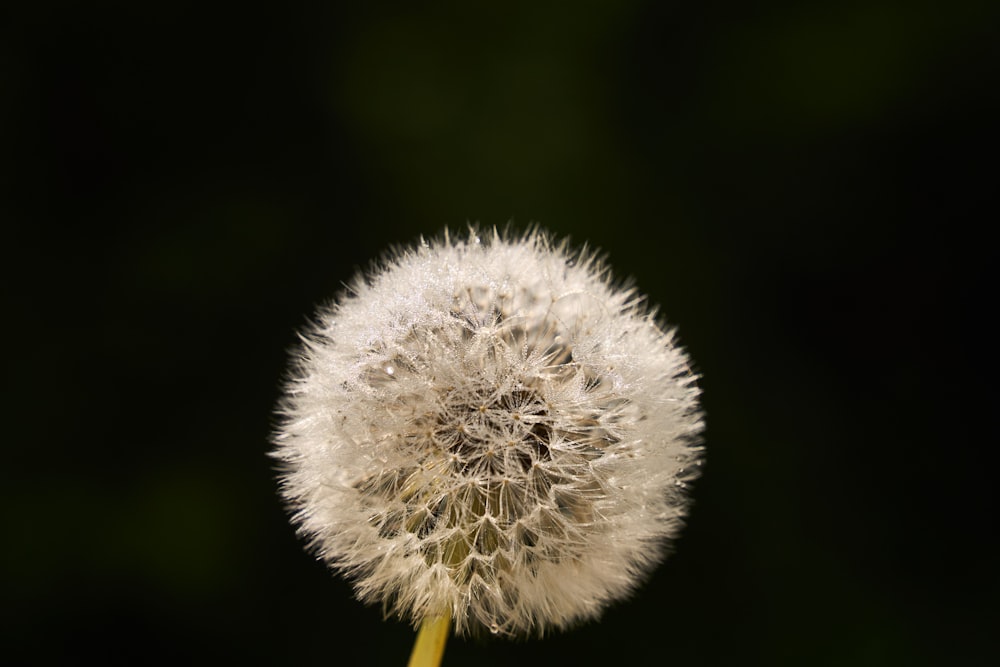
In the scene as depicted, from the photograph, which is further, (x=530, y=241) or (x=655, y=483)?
(x=530, y=241)

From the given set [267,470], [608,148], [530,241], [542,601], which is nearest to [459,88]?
[608,148]

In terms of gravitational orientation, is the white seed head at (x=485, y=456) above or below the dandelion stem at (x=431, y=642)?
above

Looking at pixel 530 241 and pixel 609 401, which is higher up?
pixel 530 241

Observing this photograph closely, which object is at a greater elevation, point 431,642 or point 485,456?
point 485,456

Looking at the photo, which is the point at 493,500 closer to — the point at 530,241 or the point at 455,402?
the point at 455,402

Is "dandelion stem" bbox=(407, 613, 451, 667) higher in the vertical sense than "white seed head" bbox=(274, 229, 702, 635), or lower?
lower
